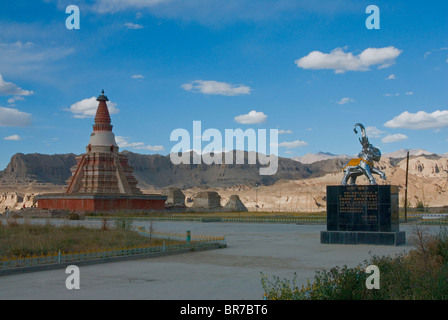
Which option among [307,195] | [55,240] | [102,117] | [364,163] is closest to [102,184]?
[102,117]

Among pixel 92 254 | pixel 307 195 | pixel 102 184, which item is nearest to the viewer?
pixel 92 254

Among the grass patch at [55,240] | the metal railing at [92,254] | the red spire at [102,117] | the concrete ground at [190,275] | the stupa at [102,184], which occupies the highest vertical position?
the red spire at [102,117]

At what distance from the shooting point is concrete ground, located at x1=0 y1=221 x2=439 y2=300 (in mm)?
9898

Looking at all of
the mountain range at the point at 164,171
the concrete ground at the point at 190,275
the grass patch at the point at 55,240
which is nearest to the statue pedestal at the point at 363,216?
the concrete ground at the point at 190,275

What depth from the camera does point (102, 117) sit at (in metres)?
60.2

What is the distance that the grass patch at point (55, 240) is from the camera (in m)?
15.4

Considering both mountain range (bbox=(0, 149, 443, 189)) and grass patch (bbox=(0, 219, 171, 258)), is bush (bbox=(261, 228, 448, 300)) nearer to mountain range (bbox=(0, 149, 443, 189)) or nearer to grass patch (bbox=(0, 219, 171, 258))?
grass patch (bbox=(0, 219, 171, 258))

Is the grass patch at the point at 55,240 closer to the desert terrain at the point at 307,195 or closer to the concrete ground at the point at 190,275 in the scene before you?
the concrete ground at the point at 190,275

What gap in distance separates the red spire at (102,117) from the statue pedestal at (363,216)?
4318cm

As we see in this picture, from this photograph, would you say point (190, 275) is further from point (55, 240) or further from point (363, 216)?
point (363, 216)

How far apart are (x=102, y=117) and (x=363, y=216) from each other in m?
44.8

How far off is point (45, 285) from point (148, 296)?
2887 mm

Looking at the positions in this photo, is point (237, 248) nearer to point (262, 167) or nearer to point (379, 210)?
point (379, 210)

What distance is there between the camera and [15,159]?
547 feet
